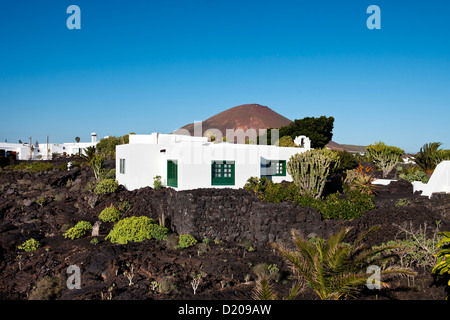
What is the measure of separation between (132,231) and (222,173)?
16.7 feet

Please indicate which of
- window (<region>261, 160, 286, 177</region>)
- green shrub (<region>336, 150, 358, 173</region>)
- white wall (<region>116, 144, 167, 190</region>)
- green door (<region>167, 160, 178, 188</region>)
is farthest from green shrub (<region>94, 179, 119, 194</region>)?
green shrub (<region>336, 150, 358, 173</region>)

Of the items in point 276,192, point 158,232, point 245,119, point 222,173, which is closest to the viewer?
point 158,232

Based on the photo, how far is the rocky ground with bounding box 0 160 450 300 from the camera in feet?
25.2

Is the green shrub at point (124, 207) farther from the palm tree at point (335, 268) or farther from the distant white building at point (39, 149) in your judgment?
the distant white building at point (39, 149)

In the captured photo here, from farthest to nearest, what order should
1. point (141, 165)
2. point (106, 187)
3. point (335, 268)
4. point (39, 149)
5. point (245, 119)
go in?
point (245, 119)
point (39, 149)
point (106, 187)
point (141, 165)
point (335, 268)

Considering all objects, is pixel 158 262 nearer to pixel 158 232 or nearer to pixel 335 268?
pixel 158 232

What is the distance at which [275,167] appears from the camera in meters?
18.4

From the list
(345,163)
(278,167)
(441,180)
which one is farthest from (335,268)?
(345,163)

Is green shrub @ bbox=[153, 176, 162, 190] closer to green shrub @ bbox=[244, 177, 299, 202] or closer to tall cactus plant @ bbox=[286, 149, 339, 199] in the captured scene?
green shrub @ bbox=[244, 177, 299, 202]

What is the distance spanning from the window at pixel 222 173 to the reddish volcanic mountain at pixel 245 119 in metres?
100.0

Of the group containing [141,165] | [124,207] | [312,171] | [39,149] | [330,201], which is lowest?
[124,207]

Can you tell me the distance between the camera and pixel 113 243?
1219 cm
